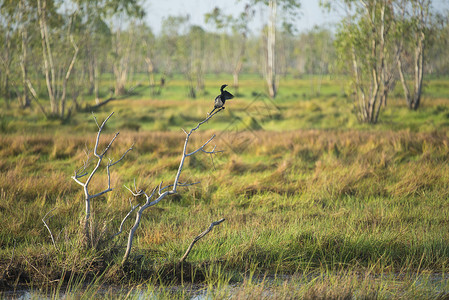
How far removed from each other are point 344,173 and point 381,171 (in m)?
0.72

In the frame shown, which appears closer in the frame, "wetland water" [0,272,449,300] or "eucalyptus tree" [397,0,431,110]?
"wetland water" [0,272,449,300]

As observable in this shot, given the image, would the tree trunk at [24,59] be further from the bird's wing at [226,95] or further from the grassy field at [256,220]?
the bird's wing at [226,95]

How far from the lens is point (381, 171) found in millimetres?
6961

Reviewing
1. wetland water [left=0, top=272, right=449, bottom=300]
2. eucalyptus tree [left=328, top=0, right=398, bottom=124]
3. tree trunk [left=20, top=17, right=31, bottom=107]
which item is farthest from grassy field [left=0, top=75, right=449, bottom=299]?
tree trunk [left=20, top=17, right=31, bottom=107]

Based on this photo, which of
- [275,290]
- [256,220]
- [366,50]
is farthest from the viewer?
[366,50]

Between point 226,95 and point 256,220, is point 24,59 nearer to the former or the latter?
point 256,220

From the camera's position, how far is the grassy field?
3.38 metres

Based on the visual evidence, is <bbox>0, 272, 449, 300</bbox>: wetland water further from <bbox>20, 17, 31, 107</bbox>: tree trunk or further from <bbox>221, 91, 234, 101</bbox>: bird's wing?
<bbox>20, 17, 31, 107</bbox>: tree trunk

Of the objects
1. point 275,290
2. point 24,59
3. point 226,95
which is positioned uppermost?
point 24,59

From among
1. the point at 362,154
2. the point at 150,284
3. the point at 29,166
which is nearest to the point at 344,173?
the point at 362,154

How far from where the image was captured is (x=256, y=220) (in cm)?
447

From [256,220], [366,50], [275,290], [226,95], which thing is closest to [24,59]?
[366,50]

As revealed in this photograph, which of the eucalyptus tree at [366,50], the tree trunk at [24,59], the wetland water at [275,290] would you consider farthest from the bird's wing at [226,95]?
the tree trunk at [24,59]

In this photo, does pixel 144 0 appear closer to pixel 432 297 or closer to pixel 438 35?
pixel 438 35
